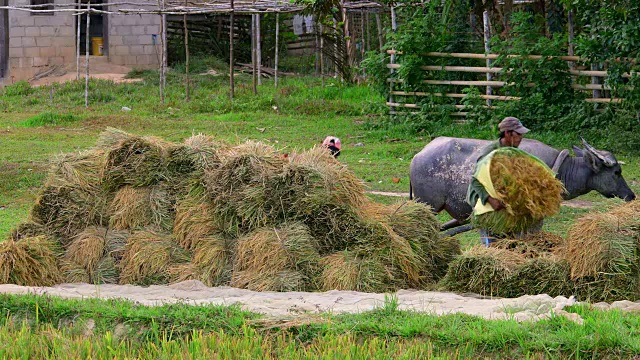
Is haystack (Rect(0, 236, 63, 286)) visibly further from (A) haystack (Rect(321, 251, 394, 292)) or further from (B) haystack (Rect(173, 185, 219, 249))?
(A) haystack (Rect(321, 251, 394, 292))

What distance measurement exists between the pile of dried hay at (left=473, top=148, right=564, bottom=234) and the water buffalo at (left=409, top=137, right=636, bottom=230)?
6.03 feet

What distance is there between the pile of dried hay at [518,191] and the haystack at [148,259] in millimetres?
2833

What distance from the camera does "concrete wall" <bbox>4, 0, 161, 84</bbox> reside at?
989 inches

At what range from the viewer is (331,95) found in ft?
74.9

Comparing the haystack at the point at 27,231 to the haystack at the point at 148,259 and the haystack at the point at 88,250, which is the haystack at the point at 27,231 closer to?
the haystack at the point at 88,250

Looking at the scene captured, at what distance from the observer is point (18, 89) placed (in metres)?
23.5

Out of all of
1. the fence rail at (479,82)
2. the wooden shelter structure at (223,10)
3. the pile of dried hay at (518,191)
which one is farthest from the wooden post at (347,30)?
the pile of dried hay at (518,191)

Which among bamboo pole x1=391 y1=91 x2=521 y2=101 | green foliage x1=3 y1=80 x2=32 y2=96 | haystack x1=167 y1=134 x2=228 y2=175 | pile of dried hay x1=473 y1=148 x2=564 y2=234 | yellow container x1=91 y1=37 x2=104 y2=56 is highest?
yellow container x1=91 y1=37 x2=104 y2=56

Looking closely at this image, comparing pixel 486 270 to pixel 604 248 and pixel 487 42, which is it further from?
pixel 487 42

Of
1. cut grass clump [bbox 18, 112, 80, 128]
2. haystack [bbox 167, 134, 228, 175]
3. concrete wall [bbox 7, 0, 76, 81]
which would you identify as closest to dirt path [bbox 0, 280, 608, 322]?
haystack [bbox 167, 134, 228, 175]

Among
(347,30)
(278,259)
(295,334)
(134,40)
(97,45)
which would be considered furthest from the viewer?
(97,45)

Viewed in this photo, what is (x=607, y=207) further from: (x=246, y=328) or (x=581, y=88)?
(x=581, y=88)

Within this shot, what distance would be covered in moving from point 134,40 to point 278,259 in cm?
1902

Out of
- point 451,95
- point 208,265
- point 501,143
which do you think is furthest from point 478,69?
point 208,265
